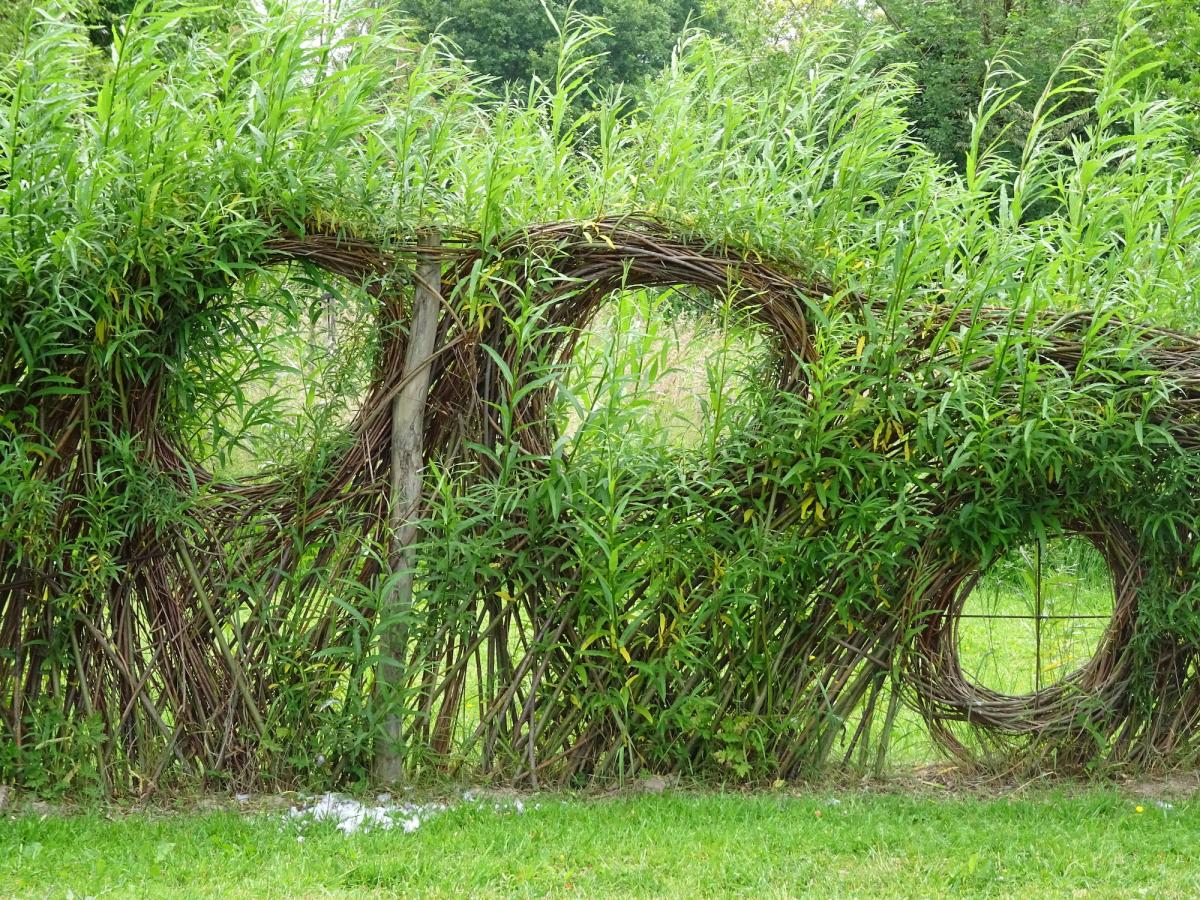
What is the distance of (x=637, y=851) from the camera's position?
3.53 meters

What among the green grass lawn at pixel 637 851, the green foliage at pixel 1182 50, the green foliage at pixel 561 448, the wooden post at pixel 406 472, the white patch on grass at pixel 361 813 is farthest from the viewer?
the green foliage at pixel 1182 50

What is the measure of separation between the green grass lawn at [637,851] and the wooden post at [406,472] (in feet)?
1.20

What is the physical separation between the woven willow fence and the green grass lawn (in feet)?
1.06

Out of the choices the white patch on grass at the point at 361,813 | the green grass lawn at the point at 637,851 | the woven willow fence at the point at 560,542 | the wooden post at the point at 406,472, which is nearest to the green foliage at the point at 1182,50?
the woven willow fence at the point at 560,542

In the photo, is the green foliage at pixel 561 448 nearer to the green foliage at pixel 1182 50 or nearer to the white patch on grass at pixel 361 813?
the white patch on grass at pixel 361 813

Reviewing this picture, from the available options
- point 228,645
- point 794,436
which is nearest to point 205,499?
point 228,645

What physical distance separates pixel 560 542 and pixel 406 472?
57cm

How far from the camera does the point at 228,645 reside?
4055mm

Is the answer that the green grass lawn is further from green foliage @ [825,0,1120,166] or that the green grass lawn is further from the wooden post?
green foliage @ [825,0,1120,166]

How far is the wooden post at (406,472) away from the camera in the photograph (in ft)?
13.2

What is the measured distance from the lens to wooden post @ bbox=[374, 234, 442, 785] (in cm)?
401

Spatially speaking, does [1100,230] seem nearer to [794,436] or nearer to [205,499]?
[794,436]

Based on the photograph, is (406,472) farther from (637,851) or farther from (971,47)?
(971,47)

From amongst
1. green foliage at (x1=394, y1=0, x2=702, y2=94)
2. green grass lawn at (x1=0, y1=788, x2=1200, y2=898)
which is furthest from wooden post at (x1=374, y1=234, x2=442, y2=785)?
green foliage at (x1=394, y1=0, x2=702, y2=94)
